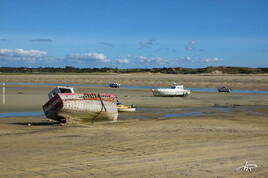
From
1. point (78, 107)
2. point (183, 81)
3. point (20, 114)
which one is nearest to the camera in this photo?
point (78, 107)

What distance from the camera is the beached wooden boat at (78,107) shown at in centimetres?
1897

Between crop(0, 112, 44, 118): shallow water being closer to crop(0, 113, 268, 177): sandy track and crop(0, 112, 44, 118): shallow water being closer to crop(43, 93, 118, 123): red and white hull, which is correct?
crop(43, 93, 118, 123): red and white hull

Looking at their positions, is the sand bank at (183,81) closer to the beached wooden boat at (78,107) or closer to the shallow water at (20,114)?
the shallow water at (20,114)

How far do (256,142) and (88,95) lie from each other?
377 inches

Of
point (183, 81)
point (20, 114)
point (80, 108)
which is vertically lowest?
point (20, 114)

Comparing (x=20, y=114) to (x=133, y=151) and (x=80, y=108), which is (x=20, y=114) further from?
(x=133, y=151)

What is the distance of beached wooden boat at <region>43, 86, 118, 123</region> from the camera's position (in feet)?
62.2

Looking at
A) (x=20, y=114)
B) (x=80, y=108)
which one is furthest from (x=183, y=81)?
(x=80, y=108)

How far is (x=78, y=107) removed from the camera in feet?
63.4

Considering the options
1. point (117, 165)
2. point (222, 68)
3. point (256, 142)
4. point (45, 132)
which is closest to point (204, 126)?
point (256, 142)

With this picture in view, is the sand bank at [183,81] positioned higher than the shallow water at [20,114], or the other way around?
the sand bank at [183,81]
